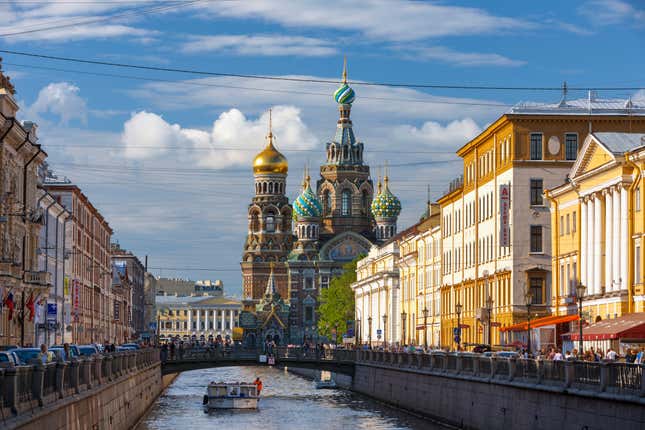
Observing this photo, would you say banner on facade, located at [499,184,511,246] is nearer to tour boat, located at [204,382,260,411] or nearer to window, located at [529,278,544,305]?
window, located at [529,278,544,305]

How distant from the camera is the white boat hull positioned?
87.2 meters

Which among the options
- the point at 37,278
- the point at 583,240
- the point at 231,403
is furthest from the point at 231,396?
the point at 583,240

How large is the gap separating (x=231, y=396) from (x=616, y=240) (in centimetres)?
3073

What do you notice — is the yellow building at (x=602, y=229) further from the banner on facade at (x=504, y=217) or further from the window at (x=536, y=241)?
the window at (x=536, y=241)

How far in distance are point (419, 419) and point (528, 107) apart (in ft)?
85.2

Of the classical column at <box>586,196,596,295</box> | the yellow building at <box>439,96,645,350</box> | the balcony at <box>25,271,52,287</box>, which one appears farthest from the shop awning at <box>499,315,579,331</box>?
the balcony at <box>25,271,52,287</box>

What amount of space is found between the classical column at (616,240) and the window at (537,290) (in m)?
18.7

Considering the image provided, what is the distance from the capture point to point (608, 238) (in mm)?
67375

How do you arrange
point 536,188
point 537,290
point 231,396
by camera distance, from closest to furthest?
point 537,290, point 536,188, point 231,396

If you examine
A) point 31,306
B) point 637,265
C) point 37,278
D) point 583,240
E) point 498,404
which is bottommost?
point 498,404

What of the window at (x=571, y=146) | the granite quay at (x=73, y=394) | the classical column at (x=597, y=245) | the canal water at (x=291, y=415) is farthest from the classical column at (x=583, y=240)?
the granite quay at (x=73, y=394)

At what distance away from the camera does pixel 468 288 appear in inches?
3967

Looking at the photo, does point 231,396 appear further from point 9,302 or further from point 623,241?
point 623,241

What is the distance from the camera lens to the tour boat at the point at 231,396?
87500mm
